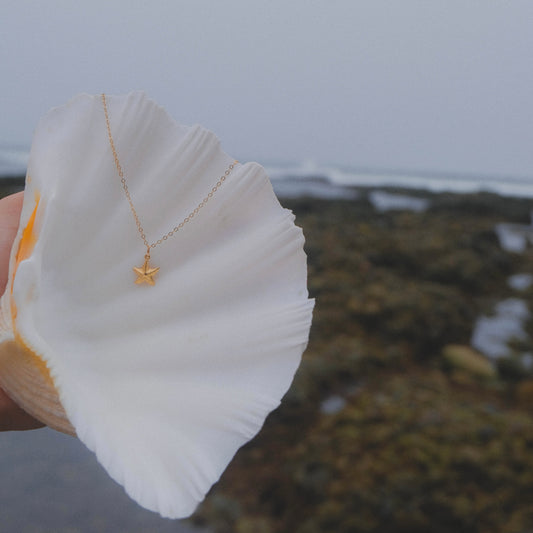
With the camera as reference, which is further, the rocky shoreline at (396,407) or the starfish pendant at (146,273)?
the rocky shoreline at (396,407)

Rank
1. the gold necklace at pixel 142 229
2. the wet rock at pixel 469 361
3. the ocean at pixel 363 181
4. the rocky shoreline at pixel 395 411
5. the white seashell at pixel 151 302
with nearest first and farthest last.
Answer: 1. the white seashell at pixel 151 302
2. the gold necklace at pixel 142 229
3. the rocky shoreline at pixel 395 411
4. the wet rock at pixel 469 361
5. the ocean at pixel 363 181

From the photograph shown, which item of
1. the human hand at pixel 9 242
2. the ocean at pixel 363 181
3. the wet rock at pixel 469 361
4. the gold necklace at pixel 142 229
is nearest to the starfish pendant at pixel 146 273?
the gold necklace at pixel 142 229

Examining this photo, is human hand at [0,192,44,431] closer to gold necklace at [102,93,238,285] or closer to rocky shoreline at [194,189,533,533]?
gold necklace at [102,93,238,285]

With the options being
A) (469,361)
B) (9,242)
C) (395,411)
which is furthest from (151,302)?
(469,361)

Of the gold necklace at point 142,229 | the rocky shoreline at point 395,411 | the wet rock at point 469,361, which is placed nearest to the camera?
the gold necklace at point 142,229

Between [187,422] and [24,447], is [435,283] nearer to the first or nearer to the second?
[24,447]

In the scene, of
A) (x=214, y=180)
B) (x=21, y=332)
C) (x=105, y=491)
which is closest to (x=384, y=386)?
(x=105, y=491)

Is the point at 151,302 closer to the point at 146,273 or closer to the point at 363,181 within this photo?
the point at 146,273

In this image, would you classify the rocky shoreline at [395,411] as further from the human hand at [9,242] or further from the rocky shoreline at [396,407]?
the human hand at [9,242]
